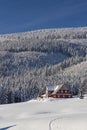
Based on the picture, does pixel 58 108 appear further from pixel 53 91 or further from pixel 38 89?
pixel 38 89

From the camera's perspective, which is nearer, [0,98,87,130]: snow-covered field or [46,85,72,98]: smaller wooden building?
[0,98,87,130]: snow-covered field

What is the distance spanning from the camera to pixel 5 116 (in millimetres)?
66688

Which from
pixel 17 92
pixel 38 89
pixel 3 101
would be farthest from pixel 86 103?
pixel 38 89

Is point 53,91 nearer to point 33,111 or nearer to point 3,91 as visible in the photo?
point 3,91

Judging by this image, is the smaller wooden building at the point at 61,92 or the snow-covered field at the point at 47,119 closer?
the snow-covered field at the point at 47,119

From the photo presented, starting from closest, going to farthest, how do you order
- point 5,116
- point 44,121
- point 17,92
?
point 44,121, point 5,116, point 17,92

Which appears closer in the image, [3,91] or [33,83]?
[3,91]

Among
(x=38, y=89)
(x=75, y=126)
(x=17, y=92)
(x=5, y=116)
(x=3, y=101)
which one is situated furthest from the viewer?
(x=38, y=89)

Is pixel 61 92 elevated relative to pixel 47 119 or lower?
elevated

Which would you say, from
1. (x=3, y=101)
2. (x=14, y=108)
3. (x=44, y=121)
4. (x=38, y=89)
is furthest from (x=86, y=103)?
(x=38, y=89)

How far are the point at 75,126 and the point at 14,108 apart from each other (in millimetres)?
31395

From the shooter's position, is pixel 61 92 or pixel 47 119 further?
pixel 61 92

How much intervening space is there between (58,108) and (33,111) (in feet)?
14.6

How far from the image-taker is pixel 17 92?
502 ft
